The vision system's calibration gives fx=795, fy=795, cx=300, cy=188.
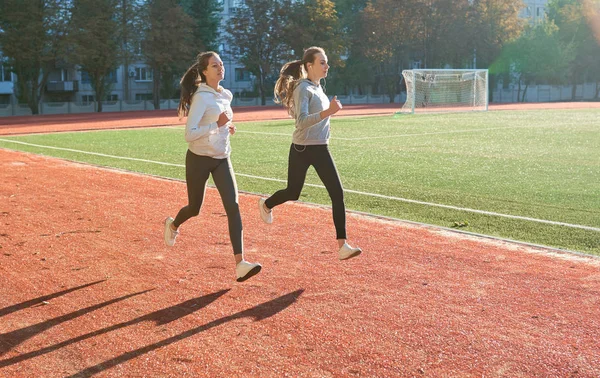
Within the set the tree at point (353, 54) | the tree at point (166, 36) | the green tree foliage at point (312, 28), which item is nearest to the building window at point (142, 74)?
the tree at point (166, 36)

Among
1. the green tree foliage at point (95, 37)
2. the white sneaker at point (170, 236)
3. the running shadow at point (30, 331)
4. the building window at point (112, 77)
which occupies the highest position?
the green tree foliage at point (95, 37)

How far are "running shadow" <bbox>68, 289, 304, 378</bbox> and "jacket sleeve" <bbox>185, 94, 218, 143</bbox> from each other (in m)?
1.59

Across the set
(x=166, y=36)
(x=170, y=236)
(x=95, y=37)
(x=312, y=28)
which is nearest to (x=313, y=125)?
(x=170, y=236)

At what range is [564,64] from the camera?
80.4 metres

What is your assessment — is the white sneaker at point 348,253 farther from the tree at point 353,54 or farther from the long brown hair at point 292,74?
the tree at point 353,54

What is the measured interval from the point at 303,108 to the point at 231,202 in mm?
1243

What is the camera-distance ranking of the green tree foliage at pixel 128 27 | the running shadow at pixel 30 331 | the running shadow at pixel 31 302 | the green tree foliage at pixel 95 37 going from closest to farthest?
1. the running shadow at pixel 30 331
2. the running shadow at pixel 31 302
3. the green tree foliage at pixel 95 37
4. the green tree foliage at pixel 128 27

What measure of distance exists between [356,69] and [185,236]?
76.0m

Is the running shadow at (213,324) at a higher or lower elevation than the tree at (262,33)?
lower

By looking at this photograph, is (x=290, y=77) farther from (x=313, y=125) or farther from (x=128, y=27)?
(x=128, y=27)

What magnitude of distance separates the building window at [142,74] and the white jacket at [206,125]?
242 ft

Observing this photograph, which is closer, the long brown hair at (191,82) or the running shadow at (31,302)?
the running shadow at (31,302)

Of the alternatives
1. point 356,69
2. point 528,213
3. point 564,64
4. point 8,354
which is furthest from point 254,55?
point 8,354

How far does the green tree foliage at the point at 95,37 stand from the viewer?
182 feet
